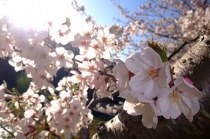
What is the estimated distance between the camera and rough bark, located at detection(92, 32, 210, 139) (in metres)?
0.91

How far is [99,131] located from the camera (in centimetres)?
132

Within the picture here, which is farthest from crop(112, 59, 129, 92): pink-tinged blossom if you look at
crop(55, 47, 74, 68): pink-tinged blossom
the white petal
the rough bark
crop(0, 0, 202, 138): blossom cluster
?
crop(55, 47, 74, 68): pink-tinged blossom

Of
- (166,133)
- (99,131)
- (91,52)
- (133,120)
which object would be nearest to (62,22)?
(91,52)

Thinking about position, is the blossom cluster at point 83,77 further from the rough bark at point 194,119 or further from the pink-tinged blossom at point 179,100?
the rough bark at point 194,119

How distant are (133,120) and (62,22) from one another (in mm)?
1114

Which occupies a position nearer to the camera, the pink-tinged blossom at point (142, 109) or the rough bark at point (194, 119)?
the pink-tinged blossom at point (142, 109)

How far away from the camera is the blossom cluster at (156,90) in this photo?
72 centimetres

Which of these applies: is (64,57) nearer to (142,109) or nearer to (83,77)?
(83,77)

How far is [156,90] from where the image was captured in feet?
2.41

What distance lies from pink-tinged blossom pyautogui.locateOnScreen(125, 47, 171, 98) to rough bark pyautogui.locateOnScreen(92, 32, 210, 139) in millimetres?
249

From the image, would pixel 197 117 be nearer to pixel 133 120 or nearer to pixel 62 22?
pixel 133 120

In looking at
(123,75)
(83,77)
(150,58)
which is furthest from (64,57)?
(150,58)

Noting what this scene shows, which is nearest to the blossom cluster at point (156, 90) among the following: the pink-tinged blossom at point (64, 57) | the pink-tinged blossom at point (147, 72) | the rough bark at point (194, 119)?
the pink-tinged blossom at point (147, 72)

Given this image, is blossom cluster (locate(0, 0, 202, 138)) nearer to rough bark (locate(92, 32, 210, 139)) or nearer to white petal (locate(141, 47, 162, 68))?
white petal (locate(141, 47, 162, 68))
